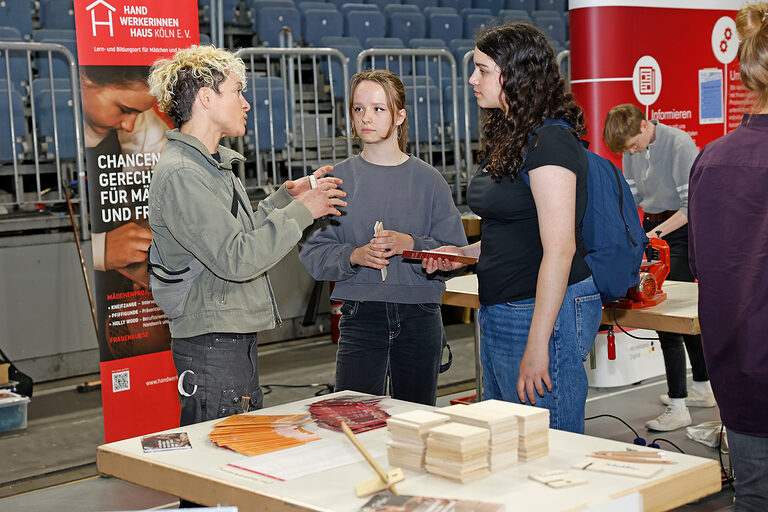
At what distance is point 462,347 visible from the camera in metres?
6.34

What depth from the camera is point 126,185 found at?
12.6 feet

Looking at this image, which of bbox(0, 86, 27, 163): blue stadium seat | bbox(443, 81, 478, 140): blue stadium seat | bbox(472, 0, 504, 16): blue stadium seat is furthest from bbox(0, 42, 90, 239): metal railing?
bbox(472, 0, 504, 16): blue stadium seat

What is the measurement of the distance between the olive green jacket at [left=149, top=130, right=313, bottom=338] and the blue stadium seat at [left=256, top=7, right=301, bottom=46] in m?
5.39

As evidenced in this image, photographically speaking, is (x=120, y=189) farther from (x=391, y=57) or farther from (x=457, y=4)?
(x=457, y=4)

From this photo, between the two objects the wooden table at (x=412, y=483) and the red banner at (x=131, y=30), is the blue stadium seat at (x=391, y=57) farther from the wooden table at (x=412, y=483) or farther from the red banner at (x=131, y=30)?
the wooden table at (x=412, y=483)

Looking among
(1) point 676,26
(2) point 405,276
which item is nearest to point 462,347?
(1) point 676,26

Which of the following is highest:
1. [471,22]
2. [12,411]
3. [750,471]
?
[471,22]

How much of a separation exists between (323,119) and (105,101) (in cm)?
361

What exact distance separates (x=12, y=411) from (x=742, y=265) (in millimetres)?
3961

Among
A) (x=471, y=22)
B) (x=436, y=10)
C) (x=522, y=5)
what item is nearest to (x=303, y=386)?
(x=436, y=10)

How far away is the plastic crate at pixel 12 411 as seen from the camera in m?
4.56

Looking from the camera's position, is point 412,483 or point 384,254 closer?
point 412,483

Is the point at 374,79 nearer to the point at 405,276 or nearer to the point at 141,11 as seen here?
the point at 405,276

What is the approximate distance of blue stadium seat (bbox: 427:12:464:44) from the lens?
862 centimetres
